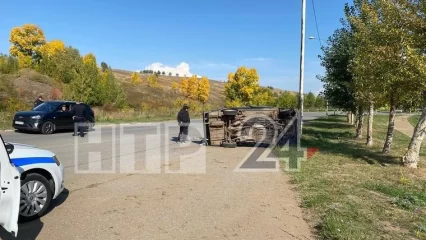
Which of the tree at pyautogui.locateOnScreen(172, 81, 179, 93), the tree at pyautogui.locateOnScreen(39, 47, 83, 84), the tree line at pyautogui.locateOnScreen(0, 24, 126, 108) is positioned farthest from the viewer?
the tree at pyautogui.locateOnScreen(172, 81, 179, 93)

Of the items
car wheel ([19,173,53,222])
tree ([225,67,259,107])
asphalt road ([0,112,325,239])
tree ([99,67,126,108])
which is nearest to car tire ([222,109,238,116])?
asphalt road ([0,112,325,239])

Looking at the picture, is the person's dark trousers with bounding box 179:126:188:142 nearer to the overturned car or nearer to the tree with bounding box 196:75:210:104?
the overturned car

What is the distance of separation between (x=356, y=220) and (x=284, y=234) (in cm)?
133

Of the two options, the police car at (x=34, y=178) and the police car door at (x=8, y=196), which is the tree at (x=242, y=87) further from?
the police car door at (x=8, y=196)

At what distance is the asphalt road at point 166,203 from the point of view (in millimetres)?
5008

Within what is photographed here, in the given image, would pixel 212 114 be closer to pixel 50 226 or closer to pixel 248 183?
pixel 248 183

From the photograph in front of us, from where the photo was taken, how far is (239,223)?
5.43 m

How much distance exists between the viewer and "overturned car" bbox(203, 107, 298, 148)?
14703mm

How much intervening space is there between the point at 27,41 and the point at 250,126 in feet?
255

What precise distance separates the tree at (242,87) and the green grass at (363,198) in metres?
35.8

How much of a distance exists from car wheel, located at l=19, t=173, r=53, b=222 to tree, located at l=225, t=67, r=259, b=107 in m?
41.6

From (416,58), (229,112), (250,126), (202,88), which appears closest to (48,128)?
(229,112)

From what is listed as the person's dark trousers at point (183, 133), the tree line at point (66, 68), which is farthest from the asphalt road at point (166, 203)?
the tree line at point (66, 68)

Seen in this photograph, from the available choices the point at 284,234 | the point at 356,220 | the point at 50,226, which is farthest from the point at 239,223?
the point at 50,226
